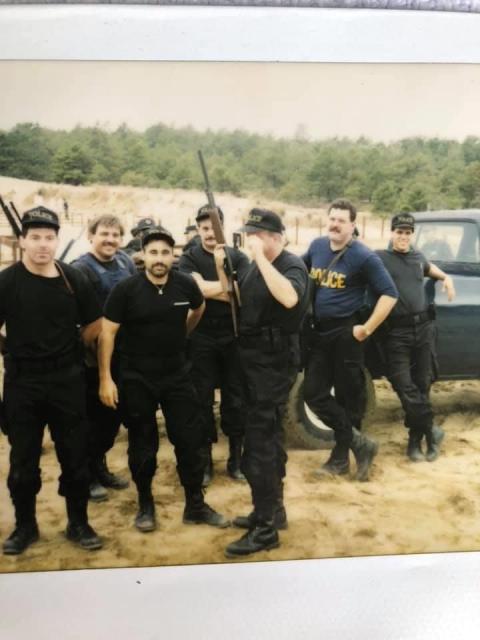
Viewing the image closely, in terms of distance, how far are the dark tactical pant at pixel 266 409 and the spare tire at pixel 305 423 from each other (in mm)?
54

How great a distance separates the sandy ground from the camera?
274 cm

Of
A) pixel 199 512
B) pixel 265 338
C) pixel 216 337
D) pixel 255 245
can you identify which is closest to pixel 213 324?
pixel 216 337

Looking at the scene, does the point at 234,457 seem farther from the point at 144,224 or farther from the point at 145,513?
the point at 144,224

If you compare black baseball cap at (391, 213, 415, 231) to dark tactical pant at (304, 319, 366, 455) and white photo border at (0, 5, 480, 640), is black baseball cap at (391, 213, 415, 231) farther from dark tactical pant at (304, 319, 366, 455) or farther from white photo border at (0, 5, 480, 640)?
white photo border at (0, 5, 480, 640)

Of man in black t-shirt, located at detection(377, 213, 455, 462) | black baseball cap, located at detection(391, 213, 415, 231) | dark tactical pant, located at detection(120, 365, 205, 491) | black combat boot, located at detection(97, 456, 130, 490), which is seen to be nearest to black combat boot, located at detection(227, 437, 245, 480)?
dark tactical pant, located at detection(120, 365, 205, 491)

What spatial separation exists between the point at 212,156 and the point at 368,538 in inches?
70.5

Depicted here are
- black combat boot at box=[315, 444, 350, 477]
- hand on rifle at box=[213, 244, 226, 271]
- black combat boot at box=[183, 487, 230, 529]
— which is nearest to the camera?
hand on rifle at box=[213, 244, 226, 271]

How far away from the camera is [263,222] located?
2709 millimetres

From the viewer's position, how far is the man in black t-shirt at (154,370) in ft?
8.70

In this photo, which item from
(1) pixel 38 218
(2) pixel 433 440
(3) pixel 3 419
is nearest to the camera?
(1) pixel 38 218

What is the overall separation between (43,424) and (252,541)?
39.9 inches

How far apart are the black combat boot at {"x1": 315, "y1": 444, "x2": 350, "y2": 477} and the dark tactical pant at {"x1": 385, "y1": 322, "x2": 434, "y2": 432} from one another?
1.06 feet

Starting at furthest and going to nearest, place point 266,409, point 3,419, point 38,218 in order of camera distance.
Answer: point 266,409 → point 3,419 → point 38,218

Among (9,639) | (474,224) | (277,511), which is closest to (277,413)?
(277,511)
